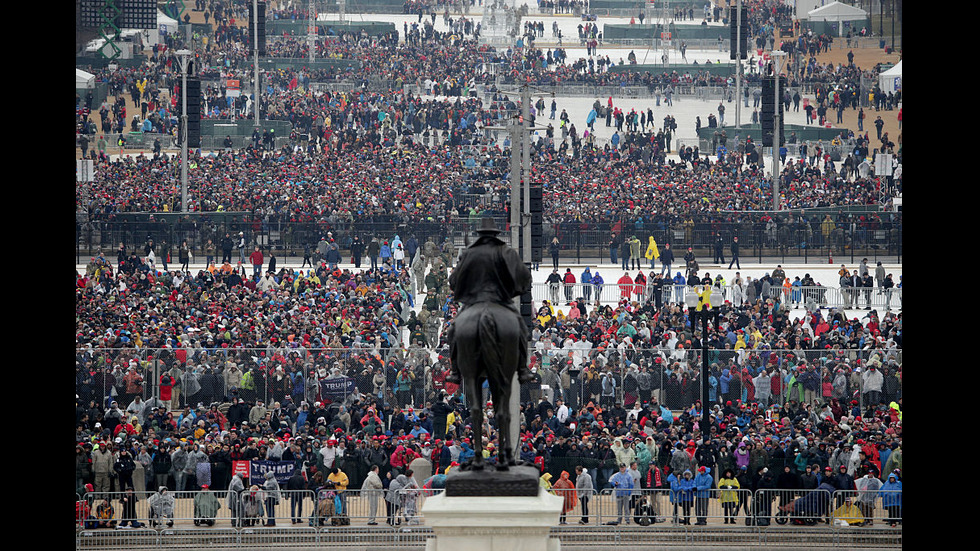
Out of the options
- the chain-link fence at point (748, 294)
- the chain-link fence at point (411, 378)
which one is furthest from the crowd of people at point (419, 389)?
the chain-link fence at point (748, 294)

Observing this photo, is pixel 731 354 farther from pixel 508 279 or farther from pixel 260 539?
pixel 508 279

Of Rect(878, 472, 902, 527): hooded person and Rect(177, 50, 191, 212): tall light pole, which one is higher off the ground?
Rect(177, 50, 191, 212): tall light pole

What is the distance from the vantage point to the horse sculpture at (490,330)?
16.5 metres

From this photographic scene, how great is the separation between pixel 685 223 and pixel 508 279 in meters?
40.6

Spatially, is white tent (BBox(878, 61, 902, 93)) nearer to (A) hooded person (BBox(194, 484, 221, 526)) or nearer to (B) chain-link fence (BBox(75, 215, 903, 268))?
(B) chain-link fence (BBox(75, 215, 903, 268))

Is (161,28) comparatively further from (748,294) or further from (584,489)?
(584,489)

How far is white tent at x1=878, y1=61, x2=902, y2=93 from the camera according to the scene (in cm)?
7962

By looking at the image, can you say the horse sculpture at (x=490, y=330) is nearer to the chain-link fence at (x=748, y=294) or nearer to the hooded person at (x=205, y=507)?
the hooded person at (x=205, y=507)

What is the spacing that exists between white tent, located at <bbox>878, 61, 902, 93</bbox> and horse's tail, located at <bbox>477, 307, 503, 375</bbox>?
2593 inches

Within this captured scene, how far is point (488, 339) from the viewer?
16.5 m

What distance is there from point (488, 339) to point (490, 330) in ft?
0.29

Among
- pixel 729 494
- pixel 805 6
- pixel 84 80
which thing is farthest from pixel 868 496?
pixel 805 6

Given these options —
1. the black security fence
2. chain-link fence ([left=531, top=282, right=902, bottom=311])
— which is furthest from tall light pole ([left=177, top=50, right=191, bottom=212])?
chain-link fence ([left=531, top=282, right=902, bottom=311])

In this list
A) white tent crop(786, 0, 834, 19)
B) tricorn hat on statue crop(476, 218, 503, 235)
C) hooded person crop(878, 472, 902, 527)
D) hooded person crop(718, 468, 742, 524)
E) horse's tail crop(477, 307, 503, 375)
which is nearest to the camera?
horse's tail crop(477, 307, 503, 375)
